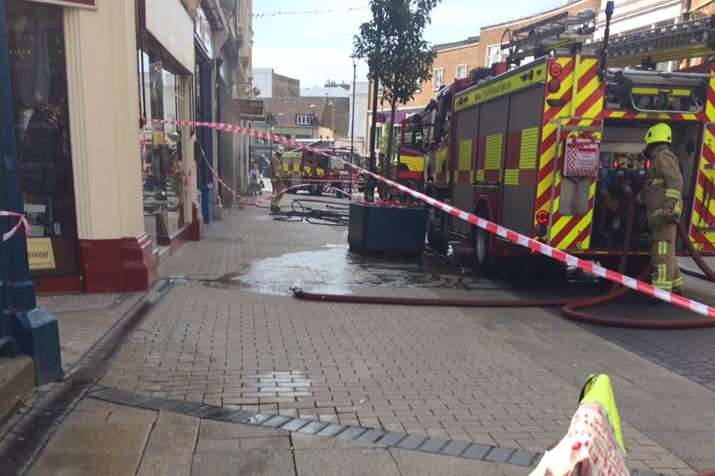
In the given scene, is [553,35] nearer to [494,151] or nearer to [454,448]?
[494,151]

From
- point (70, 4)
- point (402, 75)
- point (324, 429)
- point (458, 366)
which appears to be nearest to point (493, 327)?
point (458, 366)

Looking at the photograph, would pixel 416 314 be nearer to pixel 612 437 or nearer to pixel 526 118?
pixel 526 118

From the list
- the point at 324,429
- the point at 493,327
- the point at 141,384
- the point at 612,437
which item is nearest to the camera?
the point at 612,437

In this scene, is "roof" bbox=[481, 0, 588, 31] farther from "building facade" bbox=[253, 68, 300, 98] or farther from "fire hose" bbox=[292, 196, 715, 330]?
"building facade" bbox=[253, 68, 300, 98]

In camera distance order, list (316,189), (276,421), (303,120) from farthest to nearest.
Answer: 1. (303,120)
2. (316,189)
3. (276,421)

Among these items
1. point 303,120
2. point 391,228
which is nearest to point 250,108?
point 391,228

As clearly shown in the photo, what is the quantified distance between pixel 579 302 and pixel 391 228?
3756 mm

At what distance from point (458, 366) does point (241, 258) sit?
5393 mm

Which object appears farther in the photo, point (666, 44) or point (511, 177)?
point (666, 44)

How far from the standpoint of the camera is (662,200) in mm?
6617

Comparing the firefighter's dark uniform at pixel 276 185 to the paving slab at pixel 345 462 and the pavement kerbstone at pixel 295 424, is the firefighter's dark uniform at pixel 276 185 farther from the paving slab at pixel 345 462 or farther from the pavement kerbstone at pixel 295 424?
the paving slab at pixel 345 462

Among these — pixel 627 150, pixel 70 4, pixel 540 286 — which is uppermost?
pixel 70 4

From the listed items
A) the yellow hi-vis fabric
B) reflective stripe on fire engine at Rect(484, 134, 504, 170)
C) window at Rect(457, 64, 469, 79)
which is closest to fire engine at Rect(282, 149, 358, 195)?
window at Rect(457, 64, 469, 79)

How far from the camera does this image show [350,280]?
26.1ft
